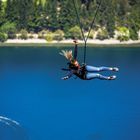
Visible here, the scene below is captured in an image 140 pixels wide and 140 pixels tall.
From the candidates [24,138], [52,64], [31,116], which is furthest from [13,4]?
[24,138]

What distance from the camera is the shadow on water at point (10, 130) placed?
71.0 ft

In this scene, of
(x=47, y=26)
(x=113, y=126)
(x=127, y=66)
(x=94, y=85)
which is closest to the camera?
(x=113, y=126)

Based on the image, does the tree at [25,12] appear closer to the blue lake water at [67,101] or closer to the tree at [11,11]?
the tree at [11,11]

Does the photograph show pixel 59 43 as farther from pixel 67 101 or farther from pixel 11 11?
pixel 67 101

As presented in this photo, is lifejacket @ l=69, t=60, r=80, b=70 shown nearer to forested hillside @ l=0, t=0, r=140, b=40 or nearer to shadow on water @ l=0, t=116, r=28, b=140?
shadow on water @ l=0, t=116, r=28, b=140

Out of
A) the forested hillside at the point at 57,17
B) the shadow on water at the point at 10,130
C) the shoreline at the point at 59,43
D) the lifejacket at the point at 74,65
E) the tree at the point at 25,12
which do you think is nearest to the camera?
the lifejacket at the point at 74,65

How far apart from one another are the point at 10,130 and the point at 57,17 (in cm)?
3470

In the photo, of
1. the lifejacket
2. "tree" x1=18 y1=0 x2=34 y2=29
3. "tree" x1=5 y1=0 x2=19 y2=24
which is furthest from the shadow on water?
"tree" x1=5 y1=0 x2=19 y2=24

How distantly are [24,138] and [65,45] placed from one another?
30.9m

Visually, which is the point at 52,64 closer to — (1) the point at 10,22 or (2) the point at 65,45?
(2) the point at 65,45

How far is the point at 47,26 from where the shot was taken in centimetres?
5700

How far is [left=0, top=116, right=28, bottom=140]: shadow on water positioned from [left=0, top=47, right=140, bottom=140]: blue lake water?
10.9 inches

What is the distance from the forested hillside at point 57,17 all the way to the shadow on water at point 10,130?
1218 inches

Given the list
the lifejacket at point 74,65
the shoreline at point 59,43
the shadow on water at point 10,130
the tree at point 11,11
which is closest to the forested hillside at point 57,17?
the tree at point 11,11
